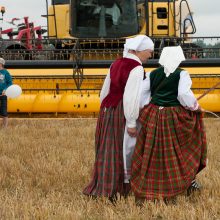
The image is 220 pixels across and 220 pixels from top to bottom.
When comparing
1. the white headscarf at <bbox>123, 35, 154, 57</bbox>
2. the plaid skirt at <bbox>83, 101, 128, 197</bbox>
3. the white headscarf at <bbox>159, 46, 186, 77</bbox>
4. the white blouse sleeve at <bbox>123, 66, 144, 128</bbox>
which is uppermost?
the white headscarf at <bbox>123, 35, 154, 57</bbox>

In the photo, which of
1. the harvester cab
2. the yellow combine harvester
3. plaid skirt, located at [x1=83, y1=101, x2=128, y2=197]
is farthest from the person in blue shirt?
plaid skirt, located at [x1=83, y1=101, x2=128, y2=197]

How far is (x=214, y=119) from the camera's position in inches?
326

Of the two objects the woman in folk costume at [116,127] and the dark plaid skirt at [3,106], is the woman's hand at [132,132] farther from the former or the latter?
the dark plaid skirt at [3,106]

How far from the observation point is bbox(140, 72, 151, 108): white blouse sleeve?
3.87 m

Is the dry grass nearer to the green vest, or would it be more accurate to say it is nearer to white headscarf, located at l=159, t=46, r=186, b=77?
the green vest

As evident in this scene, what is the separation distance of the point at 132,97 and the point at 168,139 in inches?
15.0

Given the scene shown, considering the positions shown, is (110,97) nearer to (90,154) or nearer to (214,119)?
(90,154)

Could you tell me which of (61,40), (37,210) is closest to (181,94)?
(37,210)

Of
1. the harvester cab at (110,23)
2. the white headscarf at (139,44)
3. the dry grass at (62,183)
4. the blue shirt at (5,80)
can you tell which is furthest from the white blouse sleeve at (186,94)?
the harvester cab at (110,23)

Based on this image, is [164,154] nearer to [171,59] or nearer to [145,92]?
Answer: [145,92]

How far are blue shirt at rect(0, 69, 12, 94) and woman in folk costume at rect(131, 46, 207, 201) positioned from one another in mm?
4169

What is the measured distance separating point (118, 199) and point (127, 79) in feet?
2.75

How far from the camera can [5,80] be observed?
768 cm

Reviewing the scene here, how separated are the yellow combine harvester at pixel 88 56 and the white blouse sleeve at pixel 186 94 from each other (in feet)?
15.3
